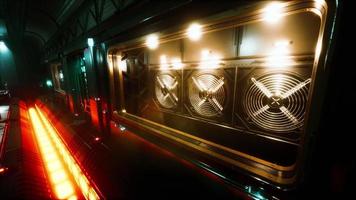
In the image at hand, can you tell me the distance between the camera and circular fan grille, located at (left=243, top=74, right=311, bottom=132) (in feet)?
9.64

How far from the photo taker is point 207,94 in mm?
4578

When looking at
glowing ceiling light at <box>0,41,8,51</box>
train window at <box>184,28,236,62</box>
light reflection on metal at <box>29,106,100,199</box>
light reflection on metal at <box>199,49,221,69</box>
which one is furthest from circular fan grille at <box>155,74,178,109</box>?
glowing ceiling light at <box>0,41,8,51</box>

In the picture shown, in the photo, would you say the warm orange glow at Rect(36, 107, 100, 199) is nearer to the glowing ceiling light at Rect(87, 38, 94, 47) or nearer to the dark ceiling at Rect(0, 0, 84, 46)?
the glowing ceiling light at Rect(87, 38, 94, 47)

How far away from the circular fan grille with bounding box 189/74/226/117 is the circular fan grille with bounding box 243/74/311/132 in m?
0.75

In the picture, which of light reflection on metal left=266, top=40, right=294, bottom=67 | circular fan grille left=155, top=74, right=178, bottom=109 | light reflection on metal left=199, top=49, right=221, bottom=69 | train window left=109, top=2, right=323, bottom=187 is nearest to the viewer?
train window left=109, top=2, right=323, bottom=187

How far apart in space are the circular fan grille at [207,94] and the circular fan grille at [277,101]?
0.75m

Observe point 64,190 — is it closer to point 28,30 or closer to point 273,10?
point 273,10

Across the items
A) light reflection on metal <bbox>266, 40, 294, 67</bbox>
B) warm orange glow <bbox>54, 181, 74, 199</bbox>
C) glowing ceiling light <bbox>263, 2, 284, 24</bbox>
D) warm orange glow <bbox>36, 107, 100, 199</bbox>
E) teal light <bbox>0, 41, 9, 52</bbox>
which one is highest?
teal light <bbox>0, 41, 9, 52</bbox>

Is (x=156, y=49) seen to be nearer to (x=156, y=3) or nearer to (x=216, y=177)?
(x=156, y=3)

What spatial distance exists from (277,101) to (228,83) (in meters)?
1.23

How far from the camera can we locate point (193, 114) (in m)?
5.14

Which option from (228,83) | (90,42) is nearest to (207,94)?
(228,83)

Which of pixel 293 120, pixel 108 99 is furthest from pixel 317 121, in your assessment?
pixel 108 99

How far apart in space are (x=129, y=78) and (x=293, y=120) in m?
5.39
